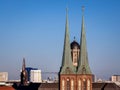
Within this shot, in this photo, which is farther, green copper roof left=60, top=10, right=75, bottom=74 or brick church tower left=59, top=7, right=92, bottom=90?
green copper roof left=60, top=10, right=75, bottom=74

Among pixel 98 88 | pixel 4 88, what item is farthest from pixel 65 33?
pixel 4 88

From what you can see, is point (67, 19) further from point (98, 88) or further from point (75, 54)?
point (98, 88)

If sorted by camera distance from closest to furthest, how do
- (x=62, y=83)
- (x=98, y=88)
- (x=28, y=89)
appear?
(x=62, y=83)
(x=98, y=88)
(x=28, y=89)

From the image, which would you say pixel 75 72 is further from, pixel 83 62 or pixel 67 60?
pixel 67 60

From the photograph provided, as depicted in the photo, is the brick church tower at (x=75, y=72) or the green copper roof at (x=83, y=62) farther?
the green copper roof at (x=83, y=62)

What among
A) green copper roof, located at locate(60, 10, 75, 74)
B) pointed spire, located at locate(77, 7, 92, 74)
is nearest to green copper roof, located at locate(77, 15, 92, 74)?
pointed spire, located at locate(77, 7, 92, 74)

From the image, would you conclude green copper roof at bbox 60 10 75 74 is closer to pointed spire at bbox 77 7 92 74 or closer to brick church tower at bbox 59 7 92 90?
brick church tower at bbox 59 7 92 90

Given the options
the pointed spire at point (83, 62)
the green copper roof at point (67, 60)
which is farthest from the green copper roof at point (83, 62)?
the green copper roof at point (67, 60)

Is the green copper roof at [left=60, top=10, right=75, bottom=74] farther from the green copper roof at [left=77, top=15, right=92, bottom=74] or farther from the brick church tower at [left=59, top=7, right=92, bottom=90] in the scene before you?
the green copper roof at [left=77, top=15, right=92, bottom=74]

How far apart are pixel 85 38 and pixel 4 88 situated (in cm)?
3147

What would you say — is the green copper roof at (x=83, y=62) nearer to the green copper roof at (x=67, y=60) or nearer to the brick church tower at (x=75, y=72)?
the brick church tower at (x=75, y=72)

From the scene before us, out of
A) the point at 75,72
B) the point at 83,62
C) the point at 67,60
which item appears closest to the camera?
the point at 75,72

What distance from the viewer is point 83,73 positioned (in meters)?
86.6

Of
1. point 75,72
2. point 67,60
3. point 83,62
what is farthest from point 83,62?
point 67,60
